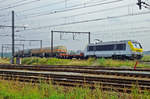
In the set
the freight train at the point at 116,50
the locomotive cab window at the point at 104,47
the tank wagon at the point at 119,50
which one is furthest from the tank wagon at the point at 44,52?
the locomotive cab window at the point at 104,47

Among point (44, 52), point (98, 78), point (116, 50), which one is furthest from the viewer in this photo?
point (44, 52)

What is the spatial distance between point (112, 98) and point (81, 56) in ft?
108

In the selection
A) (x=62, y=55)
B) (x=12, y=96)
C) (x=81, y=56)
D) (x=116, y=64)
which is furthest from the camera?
(x=62, y=55)

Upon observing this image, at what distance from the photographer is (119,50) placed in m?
29.7

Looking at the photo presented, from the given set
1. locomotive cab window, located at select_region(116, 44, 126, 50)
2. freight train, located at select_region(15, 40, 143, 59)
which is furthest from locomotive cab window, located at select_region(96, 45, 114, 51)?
locomotive cab window, located at select_region(116, 44, 126, 50)

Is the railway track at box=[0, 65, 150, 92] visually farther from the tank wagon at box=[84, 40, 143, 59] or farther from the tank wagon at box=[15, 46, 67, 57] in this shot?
the tank wagon at box=[15, 46, 67, 57]

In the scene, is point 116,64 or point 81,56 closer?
point 116,64

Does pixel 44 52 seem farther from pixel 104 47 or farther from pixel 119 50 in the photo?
pixel 119 50

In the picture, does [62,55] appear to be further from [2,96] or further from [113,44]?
[2,96]

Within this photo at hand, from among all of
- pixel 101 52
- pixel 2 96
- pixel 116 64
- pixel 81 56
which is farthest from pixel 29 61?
pixel 2 96

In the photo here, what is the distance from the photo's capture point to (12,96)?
24.0 ft

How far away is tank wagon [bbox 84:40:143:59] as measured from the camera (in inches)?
1133

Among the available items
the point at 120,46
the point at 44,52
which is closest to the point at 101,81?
the point at 120,46

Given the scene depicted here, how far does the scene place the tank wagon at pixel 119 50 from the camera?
28.8 metres
